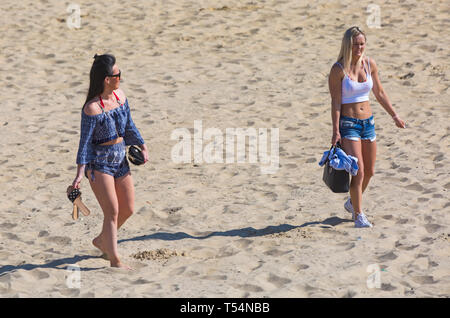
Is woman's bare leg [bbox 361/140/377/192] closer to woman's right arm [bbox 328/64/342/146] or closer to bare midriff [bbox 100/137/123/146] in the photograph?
woman's right arm [bbox 328/64/342/146]

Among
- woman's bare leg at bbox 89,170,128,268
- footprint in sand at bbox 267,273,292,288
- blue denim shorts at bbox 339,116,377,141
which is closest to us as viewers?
footprint in sand at bbox 267,273,292,288

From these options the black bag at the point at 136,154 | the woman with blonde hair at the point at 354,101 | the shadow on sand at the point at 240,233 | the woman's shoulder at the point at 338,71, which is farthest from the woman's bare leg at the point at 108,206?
the woman's shoulder at the point at 338,71

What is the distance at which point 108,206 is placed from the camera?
5457 mm

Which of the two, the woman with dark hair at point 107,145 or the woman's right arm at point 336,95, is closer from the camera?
the woman with dark hair at point 107,145

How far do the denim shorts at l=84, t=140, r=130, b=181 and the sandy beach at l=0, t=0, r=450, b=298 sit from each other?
79cm

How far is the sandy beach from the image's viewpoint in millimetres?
5562

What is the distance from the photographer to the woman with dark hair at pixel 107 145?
5.34 metres

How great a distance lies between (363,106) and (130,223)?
236 cm

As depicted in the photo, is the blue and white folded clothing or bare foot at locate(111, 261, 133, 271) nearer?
bare foot at locate(111, 261, 133, 271)

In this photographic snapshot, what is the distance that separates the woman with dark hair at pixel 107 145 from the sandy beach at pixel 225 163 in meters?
0.48

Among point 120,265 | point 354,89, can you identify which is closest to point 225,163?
point 354,89

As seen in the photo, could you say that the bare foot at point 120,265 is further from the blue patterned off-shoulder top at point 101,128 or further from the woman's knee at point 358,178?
the woman's knee at point 358,178

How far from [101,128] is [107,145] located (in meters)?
0.14

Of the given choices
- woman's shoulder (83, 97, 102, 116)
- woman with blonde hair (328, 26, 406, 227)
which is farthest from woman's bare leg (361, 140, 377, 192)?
woman's shoulder (83, 97, 102, 116)
